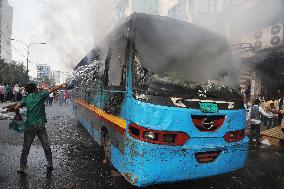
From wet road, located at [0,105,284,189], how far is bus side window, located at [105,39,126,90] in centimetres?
169

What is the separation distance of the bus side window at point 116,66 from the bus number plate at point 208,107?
3.98 feet

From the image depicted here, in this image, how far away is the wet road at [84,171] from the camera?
519cm

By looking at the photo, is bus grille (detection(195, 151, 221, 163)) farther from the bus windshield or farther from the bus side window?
the bus side window

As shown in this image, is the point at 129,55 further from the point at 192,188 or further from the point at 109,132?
the point at 192,188

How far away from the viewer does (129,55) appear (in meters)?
4.79

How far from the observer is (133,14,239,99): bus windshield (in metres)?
4.59

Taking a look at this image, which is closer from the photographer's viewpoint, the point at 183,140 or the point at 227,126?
the point at 183,140

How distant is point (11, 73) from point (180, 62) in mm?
66512

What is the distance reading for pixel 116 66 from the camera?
5391 millimetres

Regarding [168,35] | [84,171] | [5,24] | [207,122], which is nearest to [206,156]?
[207,122]

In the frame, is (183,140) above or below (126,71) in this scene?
below

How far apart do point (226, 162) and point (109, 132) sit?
2.06 m

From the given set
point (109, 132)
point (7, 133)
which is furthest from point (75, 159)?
point (7, 133)

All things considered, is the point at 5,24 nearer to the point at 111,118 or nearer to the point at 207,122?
the point at 111,118
